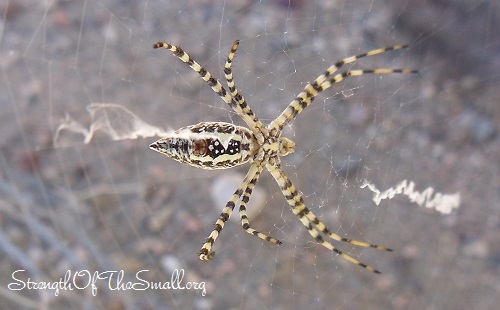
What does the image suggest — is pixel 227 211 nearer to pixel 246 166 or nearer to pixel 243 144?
pixel 243 144

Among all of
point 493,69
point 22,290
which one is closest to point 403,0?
point 493,69

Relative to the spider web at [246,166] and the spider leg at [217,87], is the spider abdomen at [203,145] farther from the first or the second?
the spider web at [246,166]

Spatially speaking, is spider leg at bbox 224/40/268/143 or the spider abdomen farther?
spider leg at bbox 224/40/268/143

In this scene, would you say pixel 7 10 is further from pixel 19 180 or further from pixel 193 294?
pixel 193 294

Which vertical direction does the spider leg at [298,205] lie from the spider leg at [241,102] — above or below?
below

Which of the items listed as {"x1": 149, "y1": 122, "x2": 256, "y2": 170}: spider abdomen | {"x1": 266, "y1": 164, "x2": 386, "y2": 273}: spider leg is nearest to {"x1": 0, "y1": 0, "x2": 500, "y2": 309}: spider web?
{"x1": 266, "y1": 164, "x2": 386, "y2": 273}: spider leg

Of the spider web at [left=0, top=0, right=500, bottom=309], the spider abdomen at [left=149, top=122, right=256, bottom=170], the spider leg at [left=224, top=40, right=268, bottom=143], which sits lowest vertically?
the spider abdomen at [left=149, top=122, right=256, bottom=170]

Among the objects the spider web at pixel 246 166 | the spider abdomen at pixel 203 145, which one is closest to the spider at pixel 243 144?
the spider abdomen at pixel 203 145

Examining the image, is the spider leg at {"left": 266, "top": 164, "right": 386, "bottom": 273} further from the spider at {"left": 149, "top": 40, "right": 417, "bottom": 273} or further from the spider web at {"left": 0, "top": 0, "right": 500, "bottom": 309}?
the spider web at {"left": 0, "top": 0, "right": 500, "bottom": 309}
